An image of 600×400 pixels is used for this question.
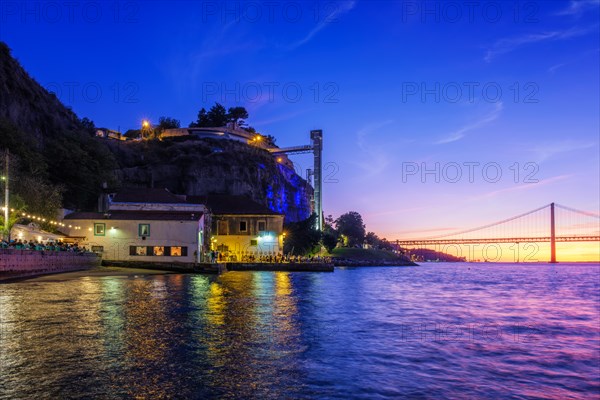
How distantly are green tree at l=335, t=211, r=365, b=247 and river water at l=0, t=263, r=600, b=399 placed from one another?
12934 cm

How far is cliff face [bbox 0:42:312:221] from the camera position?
57.4 m

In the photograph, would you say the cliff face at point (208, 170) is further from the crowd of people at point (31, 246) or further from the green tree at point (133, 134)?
the crowd of people at point (31, 246)

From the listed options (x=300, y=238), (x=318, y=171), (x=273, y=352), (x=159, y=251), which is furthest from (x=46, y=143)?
(x=273, y=352)

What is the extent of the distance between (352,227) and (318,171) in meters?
40.6

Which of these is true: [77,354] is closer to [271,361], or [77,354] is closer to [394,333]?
[271,361]

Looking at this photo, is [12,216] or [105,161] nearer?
[12,216]

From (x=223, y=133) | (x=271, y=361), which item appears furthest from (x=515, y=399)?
(x=223, y=133)

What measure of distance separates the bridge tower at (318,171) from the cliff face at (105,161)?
4.37 metres

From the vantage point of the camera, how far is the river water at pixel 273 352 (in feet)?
28.2

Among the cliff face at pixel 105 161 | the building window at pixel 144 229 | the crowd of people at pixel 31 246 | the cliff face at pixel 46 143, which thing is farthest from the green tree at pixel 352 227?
the crowd of people at pixel 31 246

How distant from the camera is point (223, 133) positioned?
11744 cm

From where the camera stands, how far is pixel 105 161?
7269 cm

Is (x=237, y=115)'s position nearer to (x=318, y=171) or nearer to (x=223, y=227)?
(x=318, y=171)

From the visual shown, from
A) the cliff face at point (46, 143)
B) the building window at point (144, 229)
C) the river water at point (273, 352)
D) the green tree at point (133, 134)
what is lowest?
the river water at point (273, 352)
